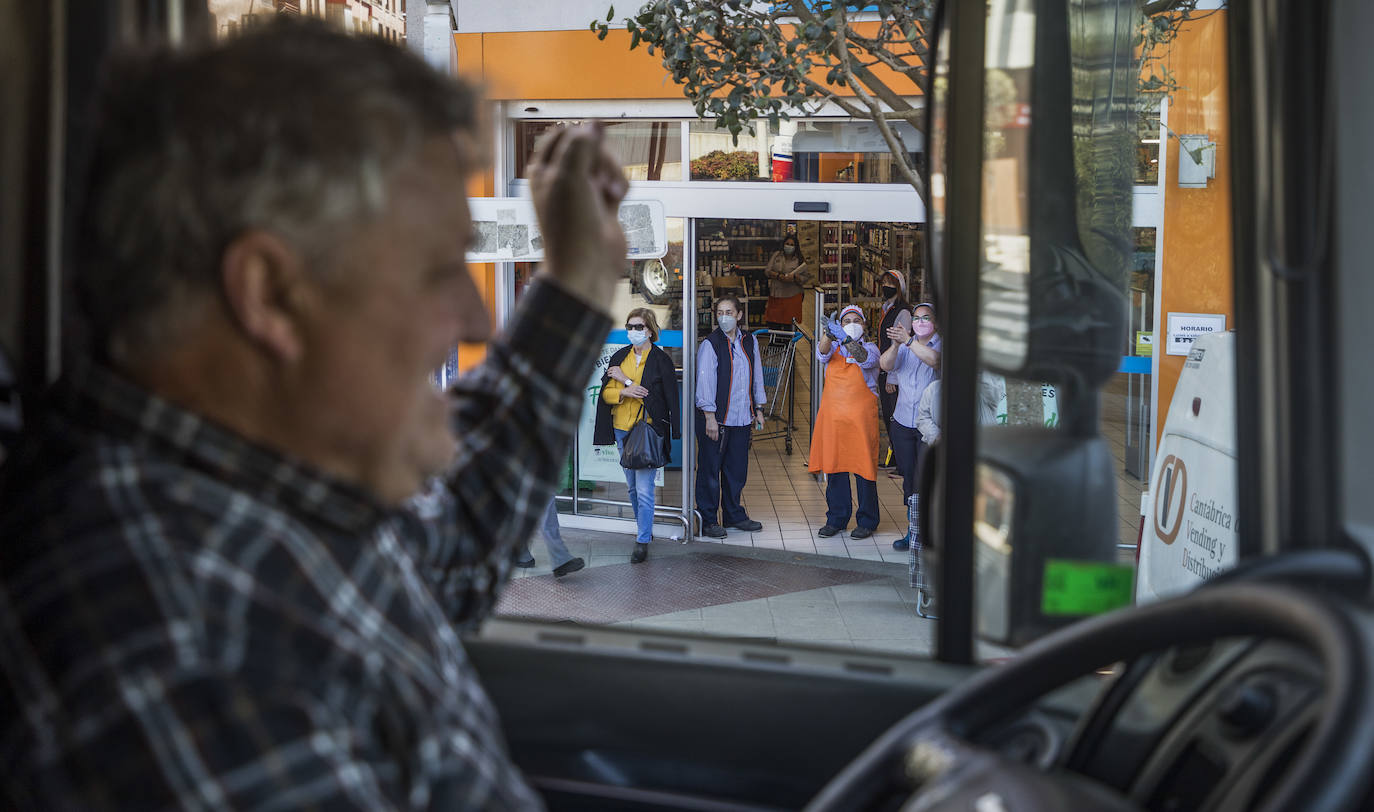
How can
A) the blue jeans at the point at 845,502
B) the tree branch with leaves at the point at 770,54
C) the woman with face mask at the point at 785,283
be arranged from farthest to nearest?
the woman with face mask at the point at 785,283
the blue jeans at the point at 845,502
the tree branch with leaves at the point at 770,54

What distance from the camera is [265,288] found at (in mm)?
859

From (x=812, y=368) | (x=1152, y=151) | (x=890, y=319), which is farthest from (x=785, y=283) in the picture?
(x=1152, y=151)

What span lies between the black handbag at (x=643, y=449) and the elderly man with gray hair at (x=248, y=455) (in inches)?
285

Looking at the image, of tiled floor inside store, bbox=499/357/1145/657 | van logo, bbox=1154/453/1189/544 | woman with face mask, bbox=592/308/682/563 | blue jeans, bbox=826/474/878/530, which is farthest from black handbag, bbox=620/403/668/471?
van logo, bbox=1154/453/1189/544

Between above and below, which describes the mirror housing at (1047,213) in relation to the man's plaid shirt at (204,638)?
above

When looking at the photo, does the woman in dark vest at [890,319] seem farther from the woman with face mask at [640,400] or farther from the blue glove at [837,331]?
the woman with face mask at [640,400]

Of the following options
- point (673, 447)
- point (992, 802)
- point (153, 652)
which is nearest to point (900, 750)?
point (992, 802)

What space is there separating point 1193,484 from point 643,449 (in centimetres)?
511

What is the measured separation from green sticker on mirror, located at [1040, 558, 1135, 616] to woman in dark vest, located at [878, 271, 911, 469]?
7.24m

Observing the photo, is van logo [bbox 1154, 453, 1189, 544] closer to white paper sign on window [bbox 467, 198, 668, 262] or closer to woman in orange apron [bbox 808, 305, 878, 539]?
white paper sign on window [bbox 467, 198, 668, 262]

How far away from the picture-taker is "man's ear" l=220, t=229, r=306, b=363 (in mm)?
849

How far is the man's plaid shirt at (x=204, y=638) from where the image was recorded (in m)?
0.77

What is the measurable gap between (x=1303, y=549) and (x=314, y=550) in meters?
1.03

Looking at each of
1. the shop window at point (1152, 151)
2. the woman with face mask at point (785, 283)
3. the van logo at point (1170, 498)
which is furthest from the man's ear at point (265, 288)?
the woman with face mask at point (785, 283)
